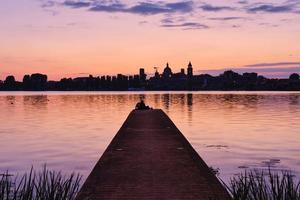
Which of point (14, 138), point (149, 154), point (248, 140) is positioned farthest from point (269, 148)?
point (14, 138)

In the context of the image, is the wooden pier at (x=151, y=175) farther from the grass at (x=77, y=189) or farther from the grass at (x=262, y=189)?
the grass at (x=77, y=189)

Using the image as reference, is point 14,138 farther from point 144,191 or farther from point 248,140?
point 144,191

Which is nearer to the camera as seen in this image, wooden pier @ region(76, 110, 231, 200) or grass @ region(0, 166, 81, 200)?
grass @ region(0, 166, 81, 200)

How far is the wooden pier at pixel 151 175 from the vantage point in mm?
13938

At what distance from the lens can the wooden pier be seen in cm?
1394

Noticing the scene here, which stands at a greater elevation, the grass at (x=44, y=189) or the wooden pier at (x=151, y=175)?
the grass at (x=44, y=189)

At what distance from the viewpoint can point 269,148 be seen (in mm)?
33188

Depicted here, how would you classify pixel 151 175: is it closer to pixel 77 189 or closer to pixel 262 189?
pixel 77 189

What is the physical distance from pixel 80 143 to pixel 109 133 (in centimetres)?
830

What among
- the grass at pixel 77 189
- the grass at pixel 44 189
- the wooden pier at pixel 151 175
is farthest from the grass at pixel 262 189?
the grass at pixel 44 189

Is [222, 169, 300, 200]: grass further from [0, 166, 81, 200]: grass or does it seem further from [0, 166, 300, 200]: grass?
[0, 166, 81, 200]: grass

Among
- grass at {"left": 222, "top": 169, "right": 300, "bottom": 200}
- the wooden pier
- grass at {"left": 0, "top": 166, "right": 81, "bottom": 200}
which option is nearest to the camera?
grass at {"left": 0, "top": 166, "right": 81, "bottom": 200}

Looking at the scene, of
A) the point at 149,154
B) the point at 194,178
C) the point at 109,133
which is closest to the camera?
the point at 194,178

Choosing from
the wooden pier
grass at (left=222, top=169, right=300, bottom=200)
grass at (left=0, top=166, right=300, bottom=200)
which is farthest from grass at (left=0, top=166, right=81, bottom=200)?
the wooden pier
